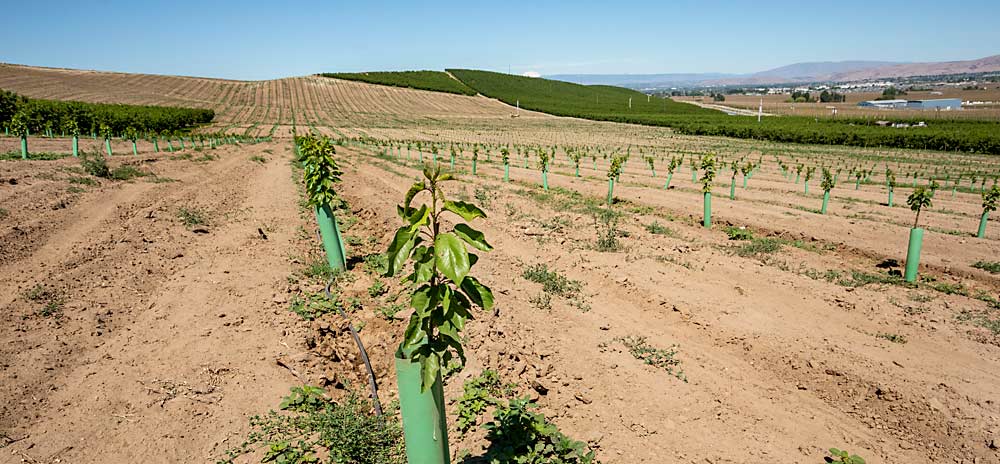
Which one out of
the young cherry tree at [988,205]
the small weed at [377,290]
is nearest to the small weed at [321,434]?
the small weed at [377,290]

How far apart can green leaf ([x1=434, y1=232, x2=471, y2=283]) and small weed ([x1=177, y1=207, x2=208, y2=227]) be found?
425 inches

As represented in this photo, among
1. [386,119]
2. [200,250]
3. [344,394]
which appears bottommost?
[344,394]

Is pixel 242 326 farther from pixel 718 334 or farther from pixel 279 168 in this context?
pixel 279 168

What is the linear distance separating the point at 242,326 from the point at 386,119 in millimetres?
63060

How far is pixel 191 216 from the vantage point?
11.6 metres

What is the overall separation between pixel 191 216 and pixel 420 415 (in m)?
10.8

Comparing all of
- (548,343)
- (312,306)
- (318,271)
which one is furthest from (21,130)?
(548,343)

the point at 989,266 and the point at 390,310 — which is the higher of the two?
the point at 989,266

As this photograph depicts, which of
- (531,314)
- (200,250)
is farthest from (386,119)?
(531,314)

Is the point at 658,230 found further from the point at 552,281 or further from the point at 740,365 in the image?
the point at 740,365

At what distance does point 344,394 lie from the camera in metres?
5.52

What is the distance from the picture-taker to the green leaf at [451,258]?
260 centimetres

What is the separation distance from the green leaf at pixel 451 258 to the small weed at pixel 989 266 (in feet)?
40.3

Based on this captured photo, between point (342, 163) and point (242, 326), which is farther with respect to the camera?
point (342, 163)
